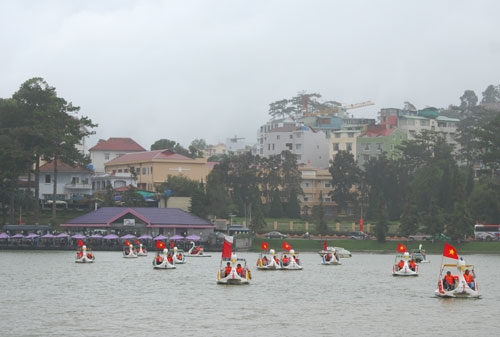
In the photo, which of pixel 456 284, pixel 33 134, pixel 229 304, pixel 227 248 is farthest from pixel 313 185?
pixel 229 304

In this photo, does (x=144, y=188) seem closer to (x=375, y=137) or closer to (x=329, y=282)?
(x=375, y=137)

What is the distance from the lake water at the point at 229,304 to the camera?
4906 centimetres

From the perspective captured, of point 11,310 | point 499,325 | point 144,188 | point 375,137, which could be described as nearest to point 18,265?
point 11,310

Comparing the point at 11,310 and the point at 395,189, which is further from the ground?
the point at 395,189

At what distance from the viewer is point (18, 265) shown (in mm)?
93938

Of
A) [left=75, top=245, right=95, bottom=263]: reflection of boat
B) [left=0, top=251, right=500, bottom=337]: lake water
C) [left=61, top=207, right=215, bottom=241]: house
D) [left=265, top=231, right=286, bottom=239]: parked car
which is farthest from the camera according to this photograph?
[left=265, top=231, right=286, bottom=239]: parked car

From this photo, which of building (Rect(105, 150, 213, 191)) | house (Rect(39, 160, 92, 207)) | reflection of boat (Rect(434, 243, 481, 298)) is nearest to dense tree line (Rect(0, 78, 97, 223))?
house (Rect(39, 160, 92, 207))

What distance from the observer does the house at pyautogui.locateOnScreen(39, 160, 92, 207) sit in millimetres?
158625

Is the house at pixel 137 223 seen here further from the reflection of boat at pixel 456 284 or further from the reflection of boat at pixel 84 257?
the reflection of boat at pixel 456 284

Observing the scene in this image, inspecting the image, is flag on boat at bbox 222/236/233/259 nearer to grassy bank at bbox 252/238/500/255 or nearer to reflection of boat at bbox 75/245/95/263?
reflection of boat at bbox 75/245/95/263

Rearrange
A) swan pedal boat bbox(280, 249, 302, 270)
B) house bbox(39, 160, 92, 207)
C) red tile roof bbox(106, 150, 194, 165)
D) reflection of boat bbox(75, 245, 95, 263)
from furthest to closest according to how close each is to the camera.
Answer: red tile roof bbox(106, 150, 194, 165), house bbox(39, 160, 92, 207), reflection of boat bbox(75, 245, 95, 263), swan pedal boat bbox(280, 249, 302, 270)

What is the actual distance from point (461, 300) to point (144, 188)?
11163cm

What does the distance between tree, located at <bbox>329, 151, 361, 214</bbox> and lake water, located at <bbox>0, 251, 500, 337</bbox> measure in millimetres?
73261

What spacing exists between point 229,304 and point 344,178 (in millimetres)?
108574
